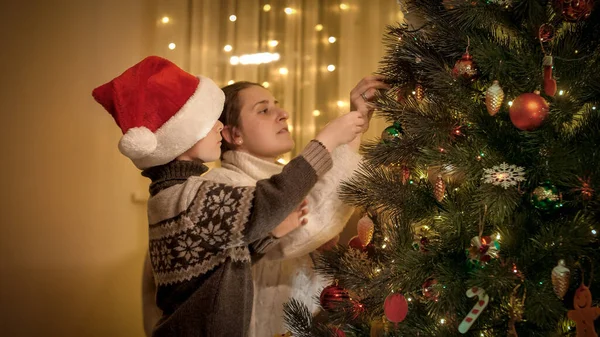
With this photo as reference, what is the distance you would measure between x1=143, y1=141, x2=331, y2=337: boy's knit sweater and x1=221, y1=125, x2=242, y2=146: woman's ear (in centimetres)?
35

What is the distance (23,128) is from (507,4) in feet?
8.33

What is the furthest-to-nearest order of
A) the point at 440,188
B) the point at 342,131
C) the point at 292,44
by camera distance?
the point at 292,44 → the point at 342,131 → the point at 440,188

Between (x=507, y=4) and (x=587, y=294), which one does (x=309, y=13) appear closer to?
(x=507, y=4)

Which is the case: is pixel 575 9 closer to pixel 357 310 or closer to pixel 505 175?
pixel 505 175

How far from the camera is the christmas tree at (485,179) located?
993mm

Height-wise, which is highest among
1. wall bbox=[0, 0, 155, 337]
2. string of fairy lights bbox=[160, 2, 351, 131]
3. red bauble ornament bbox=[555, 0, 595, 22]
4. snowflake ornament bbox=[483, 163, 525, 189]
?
red bauble ornament bbox=[555, 0, 595, 22]

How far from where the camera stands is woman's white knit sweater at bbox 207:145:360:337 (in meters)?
1.54

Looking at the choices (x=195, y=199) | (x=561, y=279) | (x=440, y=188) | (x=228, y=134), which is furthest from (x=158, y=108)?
(x=561, y=279)

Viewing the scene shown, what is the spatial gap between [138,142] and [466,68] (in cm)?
74

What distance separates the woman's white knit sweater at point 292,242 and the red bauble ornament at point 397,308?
1.36 ft

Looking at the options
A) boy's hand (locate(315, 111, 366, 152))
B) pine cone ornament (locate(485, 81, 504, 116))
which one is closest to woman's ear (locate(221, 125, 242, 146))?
boy's hand (locate(315, 111, 366, 152))

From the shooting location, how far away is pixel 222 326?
4.58 feet

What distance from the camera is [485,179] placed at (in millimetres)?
1059

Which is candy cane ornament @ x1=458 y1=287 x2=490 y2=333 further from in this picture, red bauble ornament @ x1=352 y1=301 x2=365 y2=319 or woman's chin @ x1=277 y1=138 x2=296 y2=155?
woman's chin @ x1=277 y1=138 x2=296 y2=155
